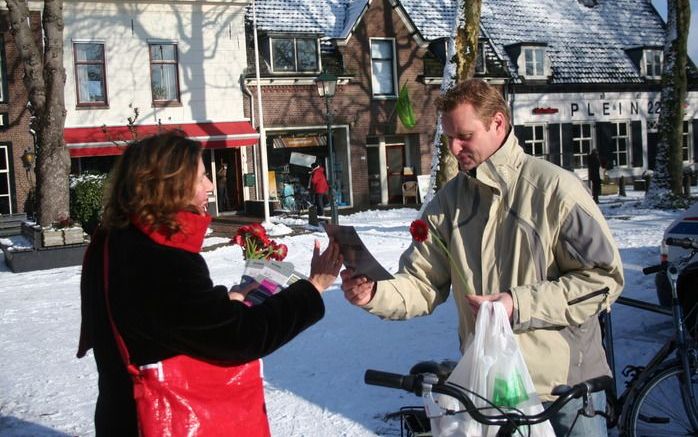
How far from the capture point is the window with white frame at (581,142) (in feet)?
93.3

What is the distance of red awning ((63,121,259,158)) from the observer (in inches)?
790

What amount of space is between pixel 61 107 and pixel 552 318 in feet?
45.9

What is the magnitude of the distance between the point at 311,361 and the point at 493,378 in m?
4.20

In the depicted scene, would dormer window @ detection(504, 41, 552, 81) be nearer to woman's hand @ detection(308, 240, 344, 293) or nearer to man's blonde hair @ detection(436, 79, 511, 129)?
man's blonde hair @ detection(436, 79, 511, 129)

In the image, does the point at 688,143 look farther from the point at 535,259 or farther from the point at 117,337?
the point at 117,337

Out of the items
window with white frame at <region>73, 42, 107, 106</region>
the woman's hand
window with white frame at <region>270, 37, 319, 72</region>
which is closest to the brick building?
window with white frame at <region>270, 37, 319, 72</region>

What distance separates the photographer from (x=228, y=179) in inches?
922

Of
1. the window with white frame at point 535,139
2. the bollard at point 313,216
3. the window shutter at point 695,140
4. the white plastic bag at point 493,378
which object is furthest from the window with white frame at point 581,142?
the white plastic bag at point 493,378

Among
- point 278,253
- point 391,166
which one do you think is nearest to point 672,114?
point 391,166

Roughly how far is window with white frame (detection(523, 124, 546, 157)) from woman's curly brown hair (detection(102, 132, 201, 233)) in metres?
26.3

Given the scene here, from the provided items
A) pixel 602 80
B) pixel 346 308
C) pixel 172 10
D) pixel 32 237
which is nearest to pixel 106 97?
pixel 172 10

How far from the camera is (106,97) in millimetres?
21156

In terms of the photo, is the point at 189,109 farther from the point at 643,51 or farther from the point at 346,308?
the point at 643,51

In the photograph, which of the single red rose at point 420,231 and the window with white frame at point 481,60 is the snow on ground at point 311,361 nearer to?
the single red rose at point 420,231
